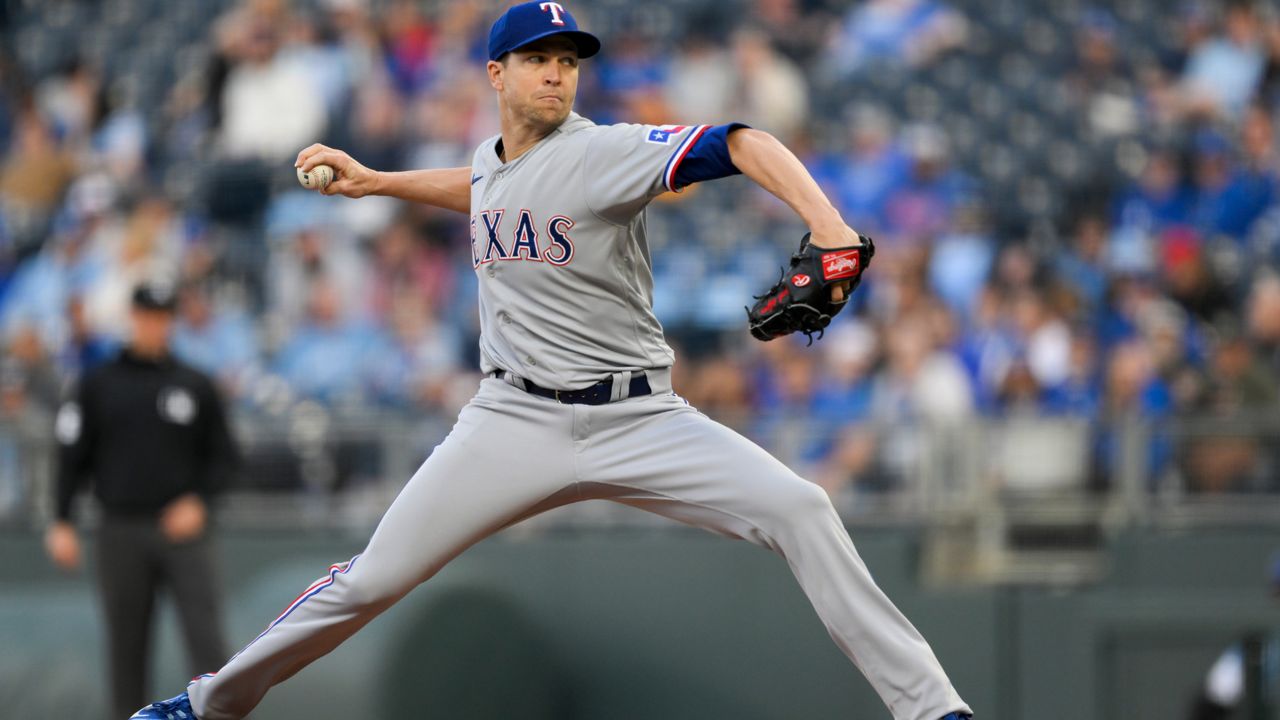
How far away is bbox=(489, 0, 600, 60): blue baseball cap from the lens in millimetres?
4078

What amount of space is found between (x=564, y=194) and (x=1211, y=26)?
868cm

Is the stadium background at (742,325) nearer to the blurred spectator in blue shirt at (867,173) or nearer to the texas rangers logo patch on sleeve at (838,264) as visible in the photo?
the blurred spectator in blue shirt at (867,173)

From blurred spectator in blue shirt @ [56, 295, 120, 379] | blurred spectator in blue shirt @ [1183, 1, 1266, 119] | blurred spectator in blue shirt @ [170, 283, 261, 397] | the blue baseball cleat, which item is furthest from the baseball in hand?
blurred spectator in blue shirt @ [1183, 1, 1266, 119]

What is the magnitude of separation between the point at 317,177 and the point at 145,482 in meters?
2.85

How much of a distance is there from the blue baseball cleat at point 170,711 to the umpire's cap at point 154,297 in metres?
2.67

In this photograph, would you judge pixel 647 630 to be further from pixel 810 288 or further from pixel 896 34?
pixel 896 34

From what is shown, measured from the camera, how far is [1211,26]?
1145 centimetres

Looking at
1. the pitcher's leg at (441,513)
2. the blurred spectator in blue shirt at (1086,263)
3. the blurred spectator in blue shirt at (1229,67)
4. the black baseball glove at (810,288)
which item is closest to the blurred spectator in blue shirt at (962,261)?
the blurred spectator in blue shirt at (1086,263)

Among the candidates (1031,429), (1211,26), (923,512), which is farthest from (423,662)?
(1211,26)

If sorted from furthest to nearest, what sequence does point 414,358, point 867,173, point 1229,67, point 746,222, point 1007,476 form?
point 1229,67 → point 867,173 → point 746,222 → point 414,358 → point 1007,476

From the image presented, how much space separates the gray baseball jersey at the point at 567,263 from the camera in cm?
409

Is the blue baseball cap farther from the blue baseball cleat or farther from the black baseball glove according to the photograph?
the blue baseball cleat

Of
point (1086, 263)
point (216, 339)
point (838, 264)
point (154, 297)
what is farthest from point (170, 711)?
point (1086, 263)

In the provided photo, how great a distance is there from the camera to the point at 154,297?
6.77m
